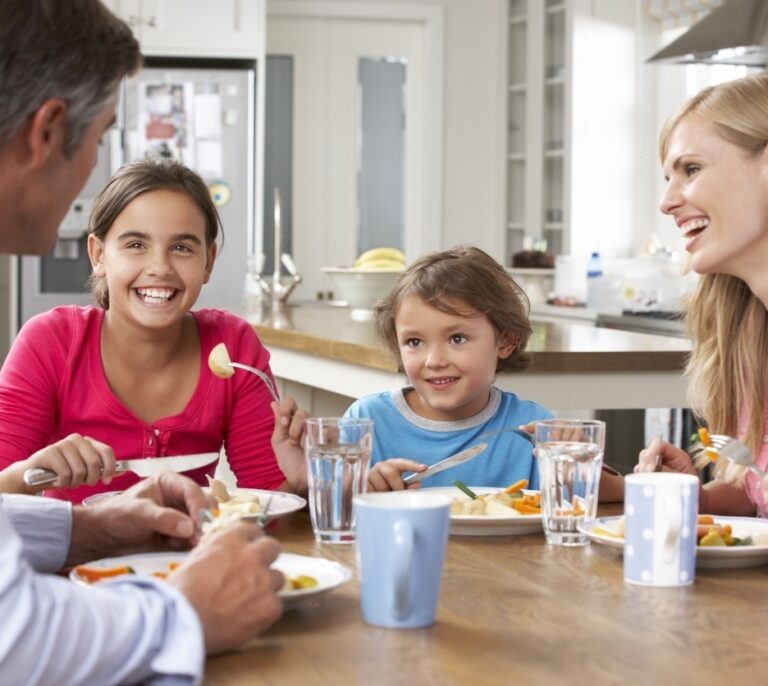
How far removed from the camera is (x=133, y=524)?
1.34m

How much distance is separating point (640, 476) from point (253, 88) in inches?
209

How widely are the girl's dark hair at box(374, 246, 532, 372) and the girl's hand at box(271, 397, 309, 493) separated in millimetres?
385

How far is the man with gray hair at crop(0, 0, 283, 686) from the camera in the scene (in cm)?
93

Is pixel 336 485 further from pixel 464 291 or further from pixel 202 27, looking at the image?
pixel 202 27

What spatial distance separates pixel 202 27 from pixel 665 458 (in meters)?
5.07

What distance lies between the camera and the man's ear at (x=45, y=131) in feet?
3.56

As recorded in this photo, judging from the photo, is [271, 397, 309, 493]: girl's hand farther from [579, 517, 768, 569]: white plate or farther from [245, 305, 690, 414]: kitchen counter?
[245, 305, 690, 414]: kitchen counter

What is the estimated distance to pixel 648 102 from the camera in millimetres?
6484

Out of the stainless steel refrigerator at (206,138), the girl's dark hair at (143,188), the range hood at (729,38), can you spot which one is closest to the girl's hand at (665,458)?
the girl's dark hair at (143,188)

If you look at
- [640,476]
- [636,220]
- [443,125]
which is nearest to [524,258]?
[636,220]

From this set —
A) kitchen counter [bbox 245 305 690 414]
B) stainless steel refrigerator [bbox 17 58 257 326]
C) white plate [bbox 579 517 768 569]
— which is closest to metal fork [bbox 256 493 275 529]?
white plate [bbox 579 517 768 569]

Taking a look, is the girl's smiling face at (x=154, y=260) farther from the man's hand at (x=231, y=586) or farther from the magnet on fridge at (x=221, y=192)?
the magnet on fridge at (x=221, y=192)

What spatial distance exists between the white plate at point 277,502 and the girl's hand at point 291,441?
0.32ft

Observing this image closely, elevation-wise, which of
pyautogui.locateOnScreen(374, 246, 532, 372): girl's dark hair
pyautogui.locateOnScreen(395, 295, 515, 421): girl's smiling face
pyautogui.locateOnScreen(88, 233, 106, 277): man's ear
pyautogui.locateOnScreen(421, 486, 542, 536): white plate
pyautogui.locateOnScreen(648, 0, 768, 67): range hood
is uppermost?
pyautogui.locateOnScreen(648, 0, 768, 67): range hood
